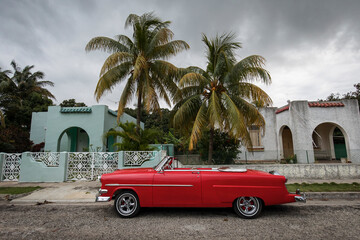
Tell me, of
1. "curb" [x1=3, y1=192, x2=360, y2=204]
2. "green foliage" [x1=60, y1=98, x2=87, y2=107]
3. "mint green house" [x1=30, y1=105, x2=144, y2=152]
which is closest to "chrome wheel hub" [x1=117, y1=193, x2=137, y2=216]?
"curb" [x1=3, y1=192, x2=360, y2=204]

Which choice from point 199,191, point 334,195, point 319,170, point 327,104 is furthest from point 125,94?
point 327,104

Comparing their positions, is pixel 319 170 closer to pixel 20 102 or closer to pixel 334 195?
pixel 334 195

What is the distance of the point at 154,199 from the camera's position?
14.3ft

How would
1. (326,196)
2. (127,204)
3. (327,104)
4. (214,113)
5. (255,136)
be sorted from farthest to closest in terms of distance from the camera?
(255,136) → (327,104) → (214,113) → (326,196) → (127,204)

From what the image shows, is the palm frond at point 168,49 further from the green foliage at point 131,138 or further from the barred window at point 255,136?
the barred window at point 255,136

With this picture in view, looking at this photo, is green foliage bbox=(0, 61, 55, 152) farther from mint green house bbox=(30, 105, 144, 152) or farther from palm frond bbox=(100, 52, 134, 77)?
palm frond bbox=(100, 52, 134, 77)

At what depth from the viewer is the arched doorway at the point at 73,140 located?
14562 millimetres

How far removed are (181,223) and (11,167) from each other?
8.91 meters

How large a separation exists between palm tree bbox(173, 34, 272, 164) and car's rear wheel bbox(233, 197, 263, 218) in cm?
413

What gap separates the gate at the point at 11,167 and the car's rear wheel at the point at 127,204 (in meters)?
7.26

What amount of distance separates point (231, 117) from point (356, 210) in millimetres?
4832

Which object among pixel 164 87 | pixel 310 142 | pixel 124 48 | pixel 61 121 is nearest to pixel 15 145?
pixel 61 121

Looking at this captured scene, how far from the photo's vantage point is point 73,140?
15.2m

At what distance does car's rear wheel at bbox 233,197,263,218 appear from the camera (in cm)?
432
